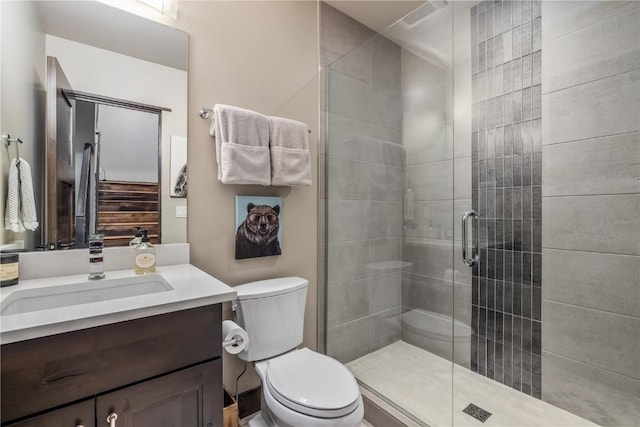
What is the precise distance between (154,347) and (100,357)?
0.41 feet

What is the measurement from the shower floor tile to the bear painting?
0.99 m

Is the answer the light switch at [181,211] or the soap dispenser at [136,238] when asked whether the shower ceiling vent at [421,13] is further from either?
the soap dispenser at [136,238]

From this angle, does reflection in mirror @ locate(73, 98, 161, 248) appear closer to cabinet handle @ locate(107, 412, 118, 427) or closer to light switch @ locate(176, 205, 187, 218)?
light switch @ locate(176, 205, 187, 218)

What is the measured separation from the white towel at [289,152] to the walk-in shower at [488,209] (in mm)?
315

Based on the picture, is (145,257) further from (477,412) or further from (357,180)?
(477,412)

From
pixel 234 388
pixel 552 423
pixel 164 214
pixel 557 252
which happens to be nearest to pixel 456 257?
pixel 557 252

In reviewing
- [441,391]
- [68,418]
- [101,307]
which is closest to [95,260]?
[101,307]

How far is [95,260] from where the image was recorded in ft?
3.75

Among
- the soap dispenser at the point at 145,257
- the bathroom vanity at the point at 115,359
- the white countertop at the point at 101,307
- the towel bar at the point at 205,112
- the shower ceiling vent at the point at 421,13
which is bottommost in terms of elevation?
the bathroom vanity at the point at 115,359

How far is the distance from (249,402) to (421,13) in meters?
2.48

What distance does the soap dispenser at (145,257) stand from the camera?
123cm

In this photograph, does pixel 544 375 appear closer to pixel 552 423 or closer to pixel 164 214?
pixel 552 423

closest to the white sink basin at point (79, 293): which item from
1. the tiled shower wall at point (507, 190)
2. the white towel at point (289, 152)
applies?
the white towel at point (289, 152)

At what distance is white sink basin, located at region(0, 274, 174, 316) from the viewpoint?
3.16 feet
